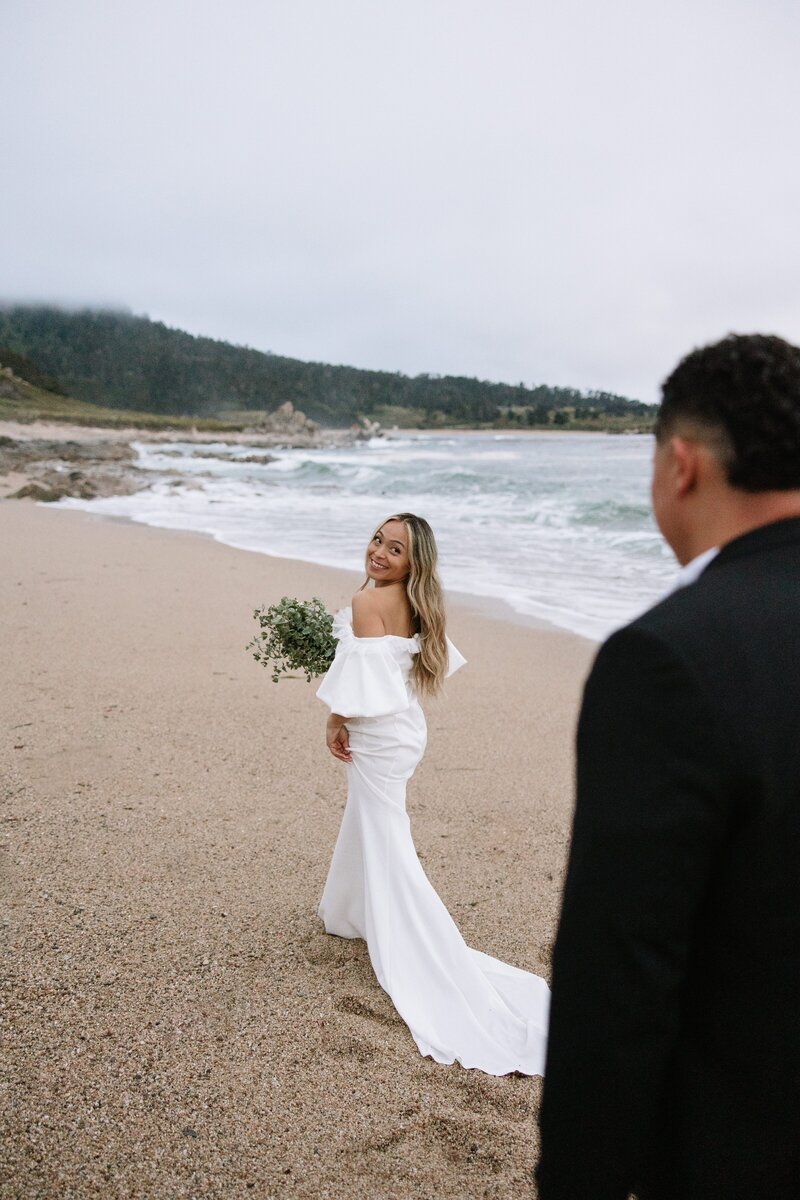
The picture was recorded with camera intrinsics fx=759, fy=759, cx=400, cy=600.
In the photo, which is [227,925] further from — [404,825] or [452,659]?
[452,659]

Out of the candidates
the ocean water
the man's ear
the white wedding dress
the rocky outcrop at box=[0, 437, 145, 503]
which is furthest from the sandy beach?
the rocky outcrop at box=[0, 437, 145, 503]

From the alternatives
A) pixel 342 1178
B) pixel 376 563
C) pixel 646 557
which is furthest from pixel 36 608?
pixel 646 557

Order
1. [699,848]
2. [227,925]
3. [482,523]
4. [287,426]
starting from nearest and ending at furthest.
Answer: [699,848], [227,925], [482,523], [287,426]

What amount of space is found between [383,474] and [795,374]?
130 feet

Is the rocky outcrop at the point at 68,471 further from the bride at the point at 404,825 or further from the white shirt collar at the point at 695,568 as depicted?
the white shirt collar at the point at 695,568

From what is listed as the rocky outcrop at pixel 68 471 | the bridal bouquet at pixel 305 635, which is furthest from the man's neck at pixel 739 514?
the rocky outcrop at pixel 68 471

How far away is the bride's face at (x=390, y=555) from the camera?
3.28 metres

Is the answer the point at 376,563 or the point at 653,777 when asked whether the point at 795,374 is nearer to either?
the point at 653,777

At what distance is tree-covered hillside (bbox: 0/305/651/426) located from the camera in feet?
443

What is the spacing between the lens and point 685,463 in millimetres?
1247

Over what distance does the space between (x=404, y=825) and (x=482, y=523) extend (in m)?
18.4

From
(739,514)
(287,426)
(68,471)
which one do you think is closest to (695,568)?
(739,514)

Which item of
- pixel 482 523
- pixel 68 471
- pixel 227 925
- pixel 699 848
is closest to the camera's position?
pixel 699 848

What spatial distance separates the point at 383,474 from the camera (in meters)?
40.4
